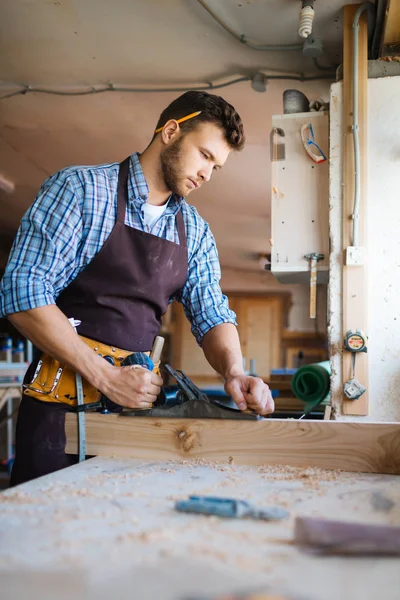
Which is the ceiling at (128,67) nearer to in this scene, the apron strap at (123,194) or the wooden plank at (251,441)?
the apron strap at (123,194)

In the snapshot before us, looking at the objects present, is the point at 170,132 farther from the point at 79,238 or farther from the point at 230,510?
the point at 230,510

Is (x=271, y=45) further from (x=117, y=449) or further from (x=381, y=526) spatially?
(x=381, y=526)

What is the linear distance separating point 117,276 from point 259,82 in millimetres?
1874

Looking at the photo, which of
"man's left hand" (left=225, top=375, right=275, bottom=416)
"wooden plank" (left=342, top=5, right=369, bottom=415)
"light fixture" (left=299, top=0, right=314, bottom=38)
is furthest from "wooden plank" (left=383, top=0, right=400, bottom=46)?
"man's left hand" (left=225, top=375, right=275, bottom=416)

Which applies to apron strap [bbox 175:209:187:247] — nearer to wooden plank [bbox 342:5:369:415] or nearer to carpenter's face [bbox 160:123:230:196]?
carpenter's face [bbox 160:123:230:196]

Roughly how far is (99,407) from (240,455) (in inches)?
16.1

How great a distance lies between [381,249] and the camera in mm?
2287

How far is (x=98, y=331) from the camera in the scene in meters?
1.62

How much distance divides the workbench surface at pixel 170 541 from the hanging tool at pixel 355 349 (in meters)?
1.17

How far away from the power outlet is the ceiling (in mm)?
1045

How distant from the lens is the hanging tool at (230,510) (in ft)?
2.52

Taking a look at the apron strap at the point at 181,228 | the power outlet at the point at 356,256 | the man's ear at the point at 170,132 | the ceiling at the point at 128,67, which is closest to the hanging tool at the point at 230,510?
the apron strap at the point at 181,228

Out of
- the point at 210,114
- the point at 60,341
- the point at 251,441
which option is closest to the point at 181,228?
the point at 210,114

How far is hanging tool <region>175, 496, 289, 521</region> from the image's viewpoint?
0.77 m
